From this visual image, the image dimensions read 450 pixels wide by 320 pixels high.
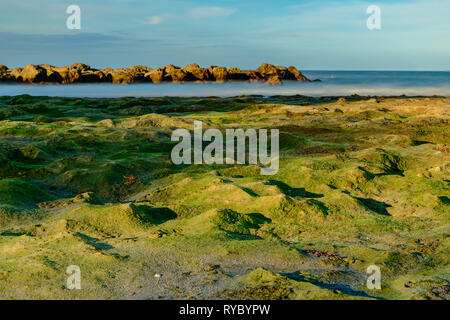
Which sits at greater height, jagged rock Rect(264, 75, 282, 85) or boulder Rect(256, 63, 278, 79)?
boulder Rect(256, 63, 278, 79)

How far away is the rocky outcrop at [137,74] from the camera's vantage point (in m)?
138

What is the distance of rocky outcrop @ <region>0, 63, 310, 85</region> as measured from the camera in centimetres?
13812

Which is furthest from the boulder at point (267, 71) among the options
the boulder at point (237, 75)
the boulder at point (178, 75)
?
the boulder at point (178, 75)

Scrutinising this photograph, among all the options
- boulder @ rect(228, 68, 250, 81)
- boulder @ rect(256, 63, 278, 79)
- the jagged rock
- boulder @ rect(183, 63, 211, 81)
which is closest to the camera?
boulder @ rect(183, 63, 211, 81)

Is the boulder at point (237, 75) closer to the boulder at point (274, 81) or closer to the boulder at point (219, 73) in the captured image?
the boulder at point (219, 73)

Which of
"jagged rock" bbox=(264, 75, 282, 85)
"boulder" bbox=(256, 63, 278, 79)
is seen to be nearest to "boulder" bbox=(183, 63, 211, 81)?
"boulder" bbox=(256, 63, 278, 79)

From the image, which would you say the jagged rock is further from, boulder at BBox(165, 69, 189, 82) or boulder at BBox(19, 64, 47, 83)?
boulder at BBox(19, 64, 47, 83)

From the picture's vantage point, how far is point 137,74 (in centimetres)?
14812

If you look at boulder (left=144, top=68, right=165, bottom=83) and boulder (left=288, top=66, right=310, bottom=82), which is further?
boulder (left=288, top=66, right=310, bottom=82)

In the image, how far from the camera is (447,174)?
1861cm

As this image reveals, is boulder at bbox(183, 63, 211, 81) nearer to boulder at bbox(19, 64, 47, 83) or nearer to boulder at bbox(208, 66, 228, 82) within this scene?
boulder at bbox(208, 66, 228, 82)

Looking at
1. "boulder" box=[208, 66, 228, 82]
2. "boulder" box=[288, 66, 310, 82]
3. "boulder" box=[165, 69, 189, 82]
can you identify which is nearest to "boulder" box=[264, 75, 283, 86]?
"boulder" box=[208, 66, 228, 82]

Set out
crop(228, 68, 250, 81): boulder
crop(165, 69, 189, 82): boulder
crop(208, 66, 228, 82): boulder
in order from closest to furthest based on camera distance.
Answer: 1. crop(165, 69, 189, 82): boulder
2. crop(208, 66, 228, 82): boulder
3. crop(228, 68, 250, 81): boulder

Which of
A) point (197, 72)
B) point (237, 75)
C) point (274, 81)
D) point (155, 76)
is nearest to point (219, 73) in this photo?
point (237, 75)
